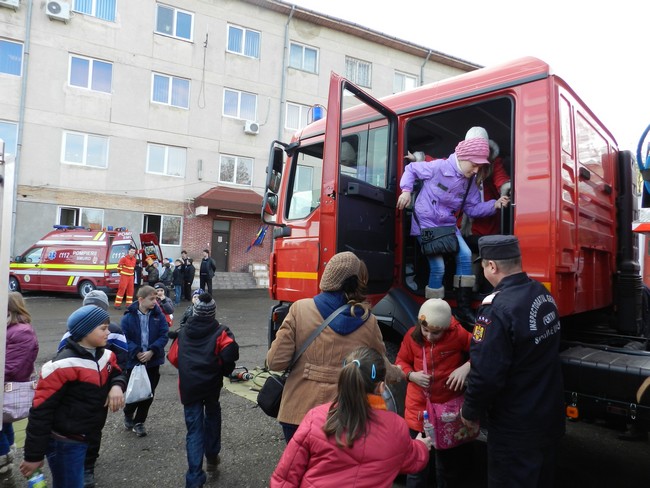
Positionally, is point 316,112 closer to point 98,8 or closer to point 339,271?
point 339,271

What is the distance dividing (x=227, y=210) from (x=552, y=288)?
17.5 meters

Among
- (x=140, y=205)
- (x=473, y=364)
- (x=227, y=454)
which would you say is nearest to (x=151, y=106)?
(x=140, y=205)

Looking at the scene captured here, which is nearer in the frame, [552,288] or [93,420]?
[93,420]

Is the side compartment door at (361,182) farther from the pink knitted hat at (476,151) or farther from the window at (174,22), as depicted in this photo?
the window at (174,22)

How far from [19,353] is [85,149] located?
16.5 metres

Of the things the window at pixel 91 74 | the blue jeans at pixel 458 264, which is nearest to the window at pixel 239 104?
the window at pixel 91 74

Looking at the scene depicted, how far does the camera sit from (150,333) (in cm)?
420

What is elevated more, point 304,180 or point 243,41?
point 243,41

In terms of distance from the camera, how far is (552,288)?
9.57 ft

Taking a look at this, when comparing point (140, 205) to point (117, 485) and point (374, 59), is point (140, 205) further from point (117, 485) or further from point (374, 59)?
point (117, 485)

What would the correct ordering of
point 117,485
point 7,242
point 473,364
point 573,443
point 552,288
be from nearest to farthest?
point 7,242 → point 473,364 → point 552,288 → point 117,485 → point 573,443

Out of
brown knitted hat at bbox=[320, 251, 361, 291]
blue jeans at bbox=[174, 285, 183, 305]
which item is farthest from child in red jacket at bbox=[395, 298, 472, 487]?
blue jeans at bbox=[174, 285, 183, 305]

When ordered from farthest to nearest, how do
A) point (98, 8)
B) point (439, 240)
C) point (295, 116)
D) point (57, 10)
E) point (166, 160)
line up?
point (295, 116)
point (166, 160)
point (98, 8)
point (57, 10)
point (439, 240)

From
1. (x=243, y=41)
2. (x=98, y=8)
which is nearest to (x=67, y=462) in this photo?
(x=98, y=8)
